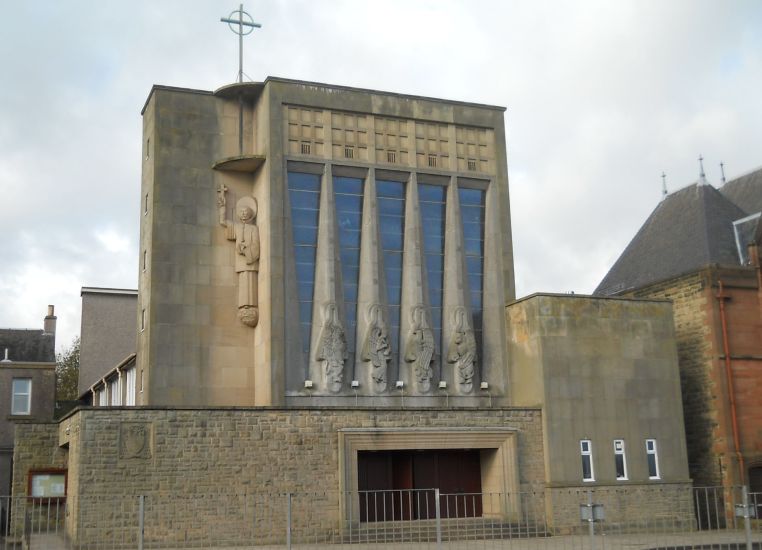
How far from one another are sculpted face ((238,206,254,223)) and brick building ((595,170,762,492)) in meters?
14.3

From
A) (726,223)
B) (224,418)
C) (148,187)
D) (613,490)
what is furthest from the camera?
(726,223)

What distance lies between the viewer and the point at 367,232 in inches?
1142

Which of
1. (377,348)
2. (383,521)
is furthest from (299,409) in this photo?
(383,521)

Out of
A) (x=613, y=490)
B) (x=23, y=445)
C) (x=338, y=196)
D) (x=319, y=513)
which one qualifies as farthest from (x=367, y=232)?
(x=23, y=445)

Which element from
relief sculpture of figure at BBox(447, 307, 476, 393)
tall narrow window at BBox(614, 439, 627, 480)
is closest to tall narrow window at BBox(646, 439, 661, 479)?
tall narrow window at BBox(614, 439, 627, 480)

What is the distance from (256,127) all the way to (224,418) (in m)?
9.67

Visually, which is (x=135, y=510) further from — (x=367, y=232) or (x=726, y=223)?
(x=726, y=223)

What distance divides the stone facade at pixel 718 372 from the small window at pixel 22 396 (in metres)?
26.1

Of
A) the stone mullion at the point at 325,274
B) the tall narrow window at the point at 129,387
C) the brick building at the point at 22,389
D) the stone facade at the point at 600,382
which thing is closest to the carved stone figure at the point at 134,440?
the stone mullion at the point at 325,274

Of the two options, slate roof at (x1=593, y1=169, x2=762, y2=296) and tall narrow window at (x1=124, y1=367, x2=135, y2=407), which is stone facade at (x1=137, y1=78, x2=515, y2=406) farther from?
slate roof at (x1=593, y1=169, x2=762, y2=296)

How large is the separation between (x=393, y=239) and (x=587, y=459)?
870 centimetres

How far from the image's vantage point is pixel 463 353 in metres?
29.1

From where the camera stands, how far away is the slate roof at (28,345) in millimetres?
41625

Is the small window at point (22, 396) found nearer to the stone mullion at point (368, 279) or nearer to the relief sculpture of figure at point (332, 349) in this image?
the relief sculpture of figure at point (332, 349)
